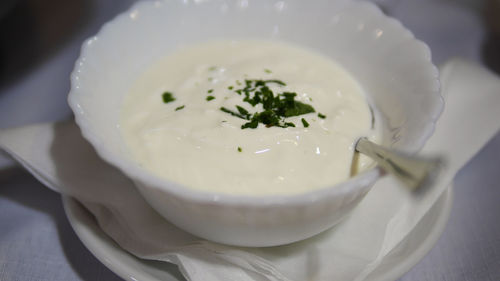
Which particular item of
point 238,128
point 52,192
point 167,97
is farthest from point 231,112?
point 52,192

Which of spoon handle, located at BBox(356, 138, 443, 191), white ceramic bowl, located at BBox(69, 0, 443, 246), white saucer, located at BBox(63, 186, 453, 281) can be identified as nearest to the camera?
spoon handle, located at BBox(356, 138, 443, 191)

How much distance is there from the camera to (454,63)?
82.7 inches

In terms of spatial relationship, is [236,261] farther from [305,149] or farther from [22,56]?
[22,56]

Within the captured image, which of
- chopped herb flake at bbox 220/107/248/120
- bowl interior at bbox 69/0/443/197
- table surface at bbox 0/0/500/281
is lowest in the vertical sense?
table surface at bbox 0/0/500/281

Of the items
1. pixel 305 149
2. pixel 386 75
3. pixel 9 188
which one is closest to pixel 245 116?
pixel 305 149

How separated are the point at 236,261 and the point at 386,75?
89 centimetres

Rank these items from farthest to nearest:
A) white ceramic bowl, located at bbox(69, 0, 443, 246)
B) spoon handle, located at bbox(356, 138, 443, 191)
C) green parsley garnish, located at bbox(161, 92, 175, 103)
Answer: green parsley garnish, located at bbox(161, 92, 175, 103) → white ceramic bowl, located at bbox(69, 0, 443, 246) → spoon handle, located at bbox(356, 138, 443, 191)

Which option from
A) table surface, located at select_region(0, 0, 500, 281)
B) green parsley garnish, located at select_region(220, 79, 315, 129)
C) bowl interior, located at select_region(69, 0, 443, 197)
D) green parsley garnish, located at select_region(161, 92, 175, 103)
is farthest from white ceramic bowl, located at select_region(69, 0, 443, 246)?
table surface, located at select_region(0, 0, 500, 281)

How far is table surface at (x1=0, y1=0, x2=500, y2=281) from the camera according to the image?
5.25 feet

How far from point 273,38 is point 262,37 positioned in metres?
0.05

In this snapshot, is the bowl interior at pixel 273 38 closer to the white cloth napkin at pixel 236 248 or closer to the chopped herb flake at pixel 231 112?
the white cloth napkin at pixel 236 248

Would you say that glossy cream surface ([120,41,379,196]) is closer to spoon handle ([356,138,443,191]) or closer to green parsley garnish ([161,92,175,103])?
green parsley garnish ([161,92,175,103])

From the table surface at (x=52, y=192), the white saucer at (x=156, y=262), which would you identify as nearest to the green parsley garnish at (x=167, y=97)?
the white saucer at (x=156, y=262)

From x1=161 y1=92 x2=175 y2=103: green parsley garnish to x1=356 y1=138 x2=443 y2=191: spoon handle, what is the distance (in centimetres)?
77
